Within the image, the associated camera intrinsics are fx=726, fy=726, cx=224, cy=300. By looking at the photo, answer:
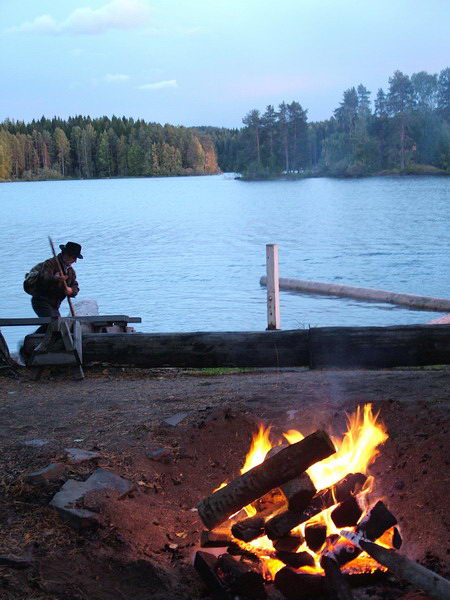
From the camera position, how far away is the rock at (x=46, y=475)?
4254mm

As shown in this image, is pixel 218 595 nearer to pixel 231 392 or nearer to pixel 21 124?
pixel 231 392

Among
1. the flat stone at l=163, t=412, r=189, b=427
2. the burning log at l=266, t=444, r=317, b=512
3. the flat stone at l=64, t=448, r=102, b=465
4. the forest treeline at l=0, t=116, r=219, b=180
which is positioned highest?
the forest treeline at l=0, t=116, r=219, b=180

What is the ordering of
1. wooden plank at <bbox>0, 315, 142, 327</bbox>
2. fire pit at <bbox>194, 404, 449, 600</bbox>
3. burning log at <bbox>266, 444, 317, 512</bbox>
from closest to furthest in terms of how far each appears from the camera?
fire pit at <bbox>194, 404, 449, 600</bbox>
burning log at <bbox>266, 444, 317, 512</bbox>
wooden plank at <bbox>0, 315, 142, 327</bbox>

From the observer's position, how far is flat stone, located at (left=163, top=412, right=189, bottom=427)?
17.4 ft

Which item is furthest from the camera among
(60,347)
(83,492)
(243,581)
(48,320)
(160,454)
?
(48,320)

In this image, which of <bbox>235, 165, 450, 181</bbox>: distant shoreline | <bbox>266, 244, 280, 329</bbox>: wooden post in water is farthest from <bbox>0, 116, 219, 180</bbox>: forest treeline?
<bbox>266, 244, 280, 329</bbox>: wooden post in water

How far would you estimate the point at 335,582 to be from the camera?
11.2 ft

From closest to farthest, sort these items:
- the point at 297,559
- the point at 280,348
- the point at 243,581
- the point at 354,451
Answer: the point at 243,581, the point at 297,559, the point at 354,451, the point at 280,348

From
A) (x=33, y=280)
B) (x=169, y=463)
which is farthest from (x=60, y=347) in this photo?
(x=169, y=463)

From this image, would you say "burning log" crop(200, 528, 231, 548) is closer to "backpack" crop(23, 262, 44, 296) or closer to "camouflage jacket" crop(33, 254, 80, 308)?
"camouflage jacket" crop(33, 254, 80, 308)

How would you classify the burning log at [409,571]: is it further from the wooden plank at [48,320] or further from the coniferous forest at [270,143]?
the coniferous forest at [270,143]

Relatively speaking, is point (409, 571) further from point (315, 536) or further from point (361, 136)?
point (361, 136)

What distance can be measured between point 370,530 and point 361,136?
307 ft

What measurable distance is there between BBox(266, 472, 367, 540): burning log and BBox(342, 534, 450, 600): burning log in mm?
299
